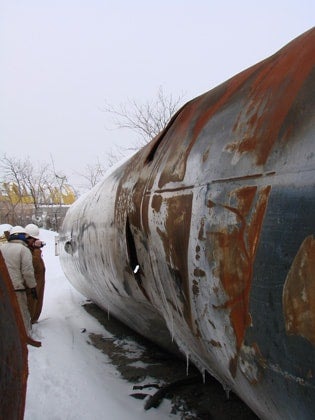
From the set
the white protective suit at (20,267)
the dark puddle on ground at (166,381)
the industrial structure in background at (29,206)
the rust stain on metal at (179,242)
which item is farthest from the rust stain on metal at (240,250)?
the industrial structure in background at (29,206)

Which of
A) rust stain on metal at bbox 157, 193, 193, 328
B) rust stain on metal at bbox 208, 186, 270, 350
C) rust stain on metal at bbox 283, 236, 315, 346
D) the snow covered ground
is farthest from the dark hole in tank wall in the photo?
rust stain on metal at bbox 283, 236, 315, 346

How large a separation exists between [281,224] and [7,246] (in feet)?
14.3

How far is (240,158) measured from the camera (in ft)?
4.82

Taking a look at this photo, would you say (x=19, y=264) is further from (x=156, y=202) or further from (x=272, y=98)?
(x=272, y=98)

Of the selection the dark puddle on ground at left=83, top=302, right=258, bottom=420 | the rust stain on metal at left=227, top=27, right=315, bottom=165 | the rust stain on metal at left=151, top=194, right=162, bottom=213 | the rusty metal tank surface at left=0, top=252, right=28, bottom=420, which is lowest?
the dark puddle on ground at left=83, top=302, right=258, bottom=420

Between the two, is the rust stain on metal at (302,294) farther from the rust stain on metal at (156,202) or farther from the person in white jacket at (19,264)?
the person in white jacket at (19,264)


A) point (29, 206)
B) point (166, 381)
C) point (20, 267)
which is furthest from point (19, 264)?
point (29, 206)

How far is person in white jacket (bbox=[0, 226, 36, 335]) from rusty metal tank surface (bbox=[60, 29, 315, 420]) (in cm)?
302

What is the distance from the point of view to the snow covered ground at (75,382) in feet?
10.2

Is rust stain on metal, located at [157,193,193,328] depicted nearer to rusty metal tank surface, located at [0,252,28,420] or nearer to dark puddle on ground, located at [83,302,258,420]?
rusty metal tank surface, located at [0,252,28,420]

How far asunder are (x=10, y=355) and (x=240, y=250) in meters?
0.80

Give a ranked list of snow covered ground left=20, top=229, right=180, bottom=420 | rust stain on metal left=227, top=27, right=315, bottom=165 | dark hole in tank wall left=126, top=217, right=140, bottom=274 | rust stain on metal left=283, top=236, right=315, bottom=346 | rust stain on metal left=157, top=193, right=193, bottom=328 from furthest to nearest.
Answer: snow covered ground left=20, top=229, right=180, bottom=420
dark hole in tank wall left=126, top=217, right=140, bottom=274
rust stain on metal left=157, top=193, right=193, bottom=328
rust stain on metal left=227, top=27, right=315, bottom=165
rust stain on metal left=283, top=236, right=315, bottom=346

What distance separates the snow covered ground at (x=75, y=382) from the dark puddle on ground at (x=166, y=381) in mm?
90

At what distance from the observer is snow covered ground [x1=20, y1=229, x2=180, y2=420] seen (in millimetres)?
3102
